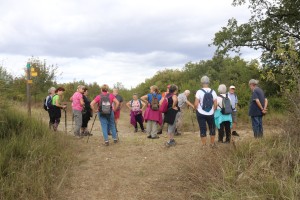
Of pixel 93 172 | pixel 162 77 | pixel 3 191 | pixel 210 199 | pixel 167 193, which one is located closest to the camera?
pixel 210 199

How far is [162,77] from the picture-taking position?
1379 inches

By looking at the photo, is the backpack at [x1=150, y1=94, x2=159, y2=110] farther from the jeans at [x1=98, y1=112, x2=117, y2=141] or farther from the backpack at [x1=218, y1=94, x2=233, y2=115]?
the backpack at [x1=218, y1=94, x2=233, y2=115]

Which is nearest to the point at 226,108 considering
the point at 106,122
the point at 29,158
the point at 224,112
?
the point at 224,112

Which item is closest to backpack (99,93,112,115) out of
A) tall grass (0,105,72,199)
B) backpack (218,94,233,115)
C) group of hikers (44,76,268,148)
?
group of hikers (44,76,268,148)

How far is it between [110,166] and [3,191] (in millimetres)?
2559

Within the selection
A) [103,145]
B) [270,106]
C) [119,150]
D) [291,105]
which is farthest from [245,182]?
[270,106]

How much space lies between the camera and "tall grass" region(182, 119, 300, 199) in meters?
4.54

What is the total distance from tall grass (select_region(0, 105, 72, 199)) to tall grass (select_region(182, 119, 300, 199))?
252 cm

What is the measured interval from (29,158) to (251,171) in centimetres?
416

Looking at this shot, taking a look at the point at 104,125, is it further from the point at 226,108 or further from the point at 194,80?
the point at 194,80

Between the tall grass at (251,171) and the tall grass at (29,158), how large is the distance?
2.52 metres

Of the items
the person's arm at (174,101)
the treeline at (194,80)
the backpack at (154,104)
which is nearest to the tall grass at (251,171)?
the person's arm at (174,101)

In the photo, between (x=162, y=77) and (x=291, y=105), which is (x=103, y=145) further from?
(x=162, y=77)

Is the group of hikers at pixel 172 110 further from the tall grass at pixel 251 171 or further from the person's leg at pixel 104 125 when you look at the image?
the tall grass at pixel 251 171
